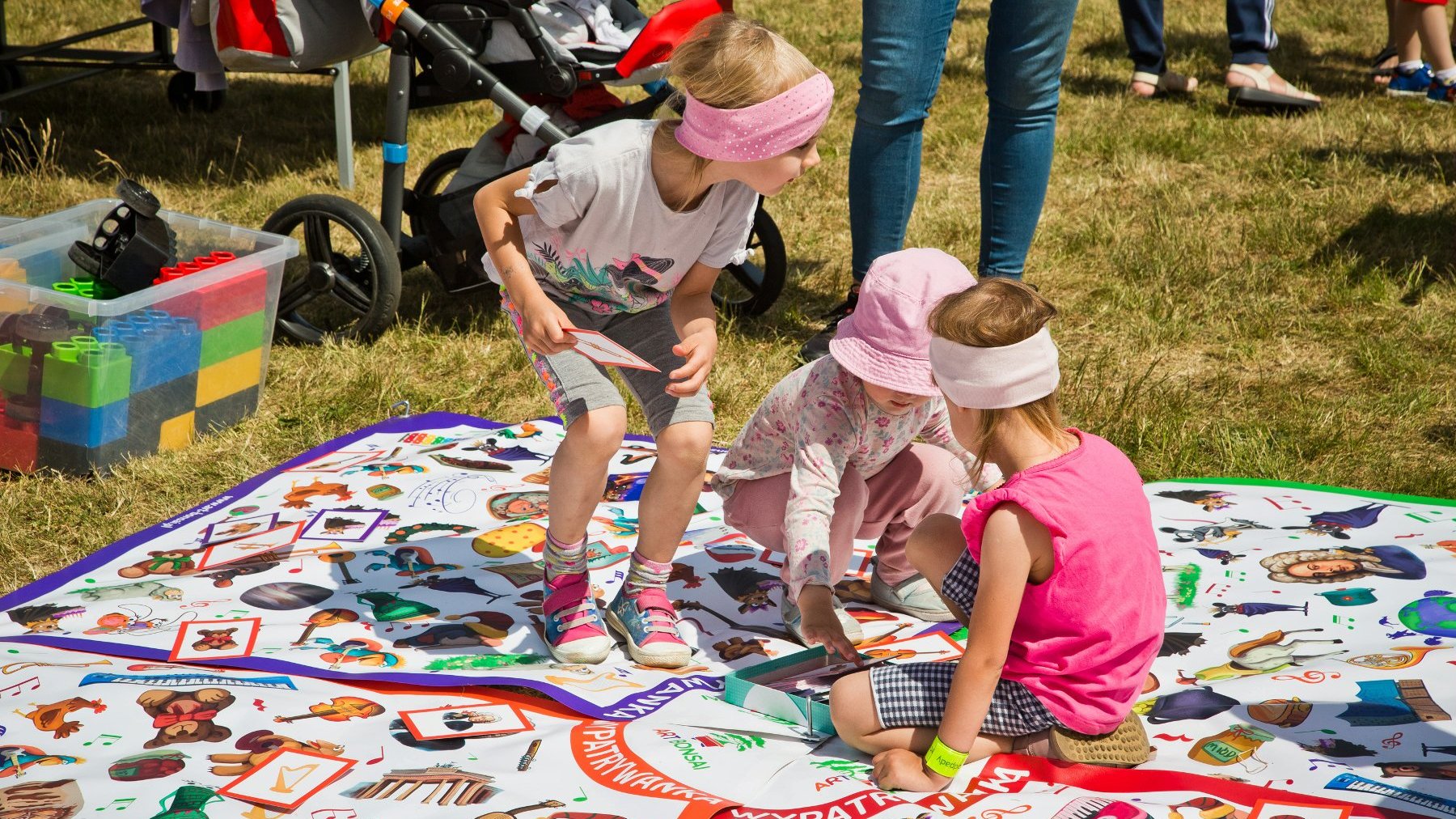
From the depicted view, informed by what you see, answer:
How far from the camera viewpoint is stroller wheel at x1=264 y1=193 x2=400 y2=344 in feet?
10.5

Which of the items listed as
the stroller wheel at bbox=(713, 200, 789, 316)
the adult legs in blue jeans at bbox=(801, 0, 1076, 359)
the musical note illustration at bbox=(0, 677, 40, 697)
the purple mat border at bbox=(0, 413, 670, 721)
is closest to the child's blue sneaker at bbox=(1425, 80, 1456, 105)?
the adult legs in blue jeans at bbox=(801, 0, 1076, 359)

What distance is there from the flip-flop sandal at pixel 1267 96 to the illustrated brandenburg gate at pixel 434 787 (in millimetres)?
4916

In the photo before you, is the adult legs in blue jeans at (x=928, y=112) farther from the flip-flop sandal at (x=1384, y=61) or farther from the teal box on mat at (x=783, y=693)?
the flip-flop sandal at (x=1384, y=61)

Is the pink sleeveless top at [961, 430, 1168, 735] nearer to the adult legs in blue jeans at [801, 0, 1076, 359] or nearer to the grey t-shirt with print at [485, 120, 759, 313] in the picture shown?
the grey t-shirt with print at [485, 120, 759, 313]

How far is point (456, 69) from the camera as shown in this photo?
3.09m

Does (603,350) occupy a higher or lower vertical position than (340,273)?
higher

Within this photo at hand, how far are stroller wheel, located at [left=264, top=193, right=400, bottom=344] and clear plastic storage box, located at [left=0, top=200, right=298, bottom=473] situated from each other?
0.20 m

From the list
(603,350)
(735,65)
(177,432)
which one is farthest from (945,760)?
(177,432)

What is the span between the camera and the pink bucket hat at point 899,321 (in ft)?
6.37

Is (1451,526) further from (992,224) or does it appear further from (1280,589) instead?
(992,224)

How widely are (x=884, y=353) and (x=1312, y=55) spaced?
556 cm

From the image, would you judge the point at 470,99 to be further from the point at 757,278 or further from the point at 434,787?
the point at 434,787

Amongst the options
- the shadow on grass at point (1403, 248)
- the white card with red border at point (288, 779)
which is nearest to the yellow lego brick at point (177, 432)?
the white card with red border at point (288, 779)

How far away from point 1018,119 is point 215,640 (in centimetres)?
211
